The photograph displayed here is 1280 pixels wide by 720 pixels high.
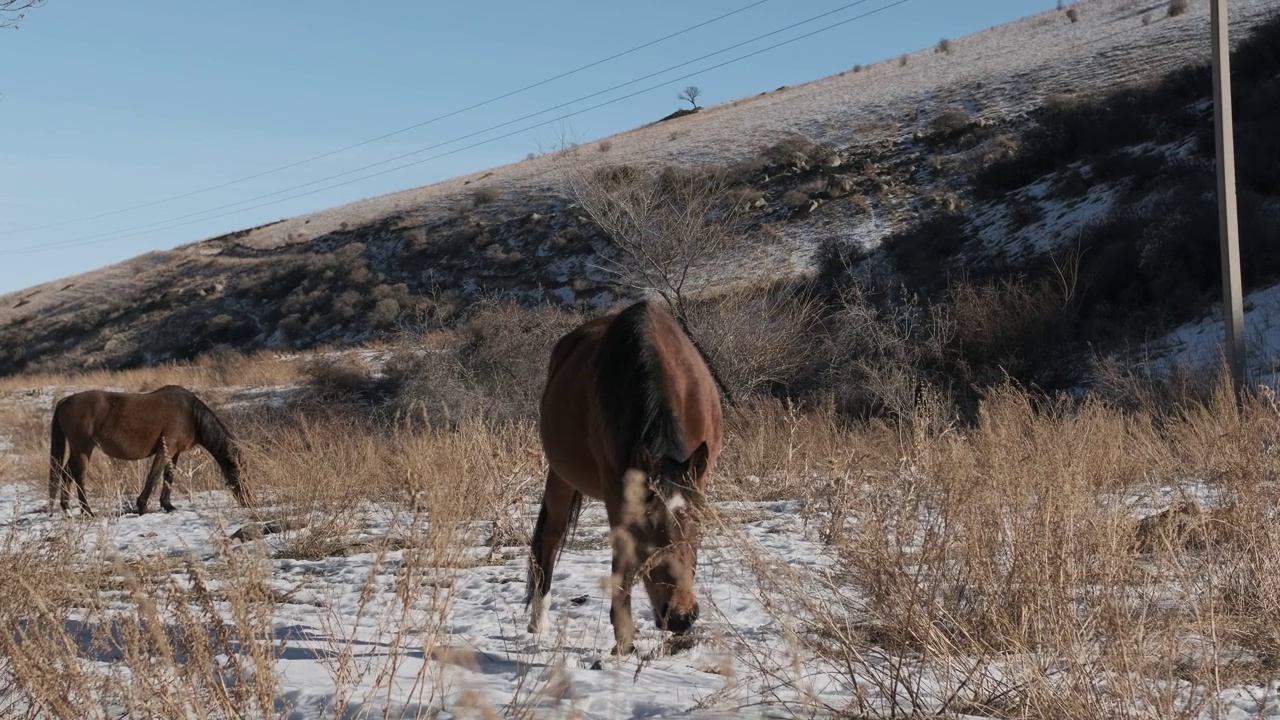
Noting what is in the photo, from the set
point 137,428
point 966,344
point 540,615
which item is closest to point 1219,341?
point 966,344

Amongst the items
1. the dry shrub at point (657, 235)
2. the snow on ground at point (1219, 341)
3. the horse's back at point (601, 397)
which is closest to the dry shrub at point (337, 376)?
the dry shrub at point (657, 235)

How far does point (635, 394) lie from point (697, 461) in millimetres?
456

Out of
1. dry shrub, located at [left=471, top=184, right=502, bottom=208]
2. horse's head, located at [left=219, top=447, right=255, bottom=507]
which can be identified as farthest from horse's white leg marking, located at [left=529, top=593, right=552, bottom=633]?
dry shrub, located at [left=471, top=184, right=502, bottom=208]

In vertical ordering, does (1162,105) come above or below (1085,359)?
above

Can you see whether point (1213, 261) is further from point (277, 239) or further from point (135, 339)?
point (277, 239)

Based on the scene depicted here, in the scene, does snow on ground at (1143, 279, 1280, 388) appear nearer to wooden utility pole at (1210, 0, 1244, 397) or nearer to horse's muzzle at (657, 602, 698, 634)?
wooden utility pole at (1210, 0, 1244, 397)

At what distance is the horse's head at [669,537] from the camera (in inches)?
150

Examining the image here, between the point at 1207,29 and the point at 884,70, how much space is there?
18952 mm

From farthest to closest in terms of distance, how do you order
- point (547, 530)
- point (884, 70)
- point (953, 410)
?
point (884, 70) < point (953, 410) < point (547, 530)

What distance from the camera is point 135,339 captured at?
42812 millimetres

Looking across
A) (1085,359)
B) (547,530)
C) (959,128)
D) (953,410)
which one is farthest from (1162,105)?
(547,530)

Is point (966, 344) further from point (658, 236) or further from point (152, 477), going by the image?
point (152, 477)

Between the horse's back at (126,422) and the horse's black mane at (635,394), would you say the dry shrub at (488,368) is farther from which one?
the horse's black mane at (635,394)

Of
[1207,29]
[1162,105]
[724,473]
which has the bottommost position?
[724,473]
